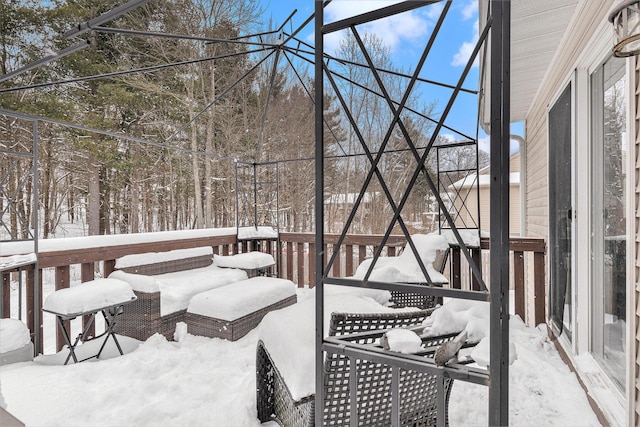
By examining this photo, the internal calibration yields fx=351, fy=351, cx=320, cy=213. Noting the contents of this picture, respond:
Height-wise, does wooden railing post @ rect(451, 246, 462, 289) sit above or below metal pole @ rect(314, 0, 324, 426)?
below

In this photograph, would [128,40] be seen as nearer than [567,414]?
No

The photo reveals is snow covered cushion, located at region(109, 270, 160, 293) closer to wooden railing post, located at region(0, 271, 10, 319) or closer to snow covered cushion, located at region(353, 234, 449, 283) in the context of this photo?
wooden railing post, located at region(0, 271, 10, 319)

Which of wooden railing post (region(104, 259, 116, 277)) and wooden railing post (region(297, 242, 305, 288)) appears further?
wooden railing post (region(297, 242, 305, 288))

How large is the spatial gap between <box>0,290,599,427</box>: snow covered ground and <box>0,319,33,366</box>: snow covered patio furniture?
0.20ft

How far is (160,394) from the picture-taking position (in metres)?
1.96

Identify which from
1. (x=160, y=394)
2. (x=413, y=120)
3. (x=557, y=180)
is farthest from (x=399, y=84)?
(x=160, y=394)

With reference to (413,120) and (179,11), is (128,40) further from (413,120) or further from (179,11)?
(413,120)

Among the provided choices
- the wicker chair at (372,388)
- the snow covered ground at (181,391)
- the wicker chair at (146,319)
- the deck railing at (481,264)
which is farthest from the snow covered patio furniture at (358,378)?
the deck railing at (481,264)

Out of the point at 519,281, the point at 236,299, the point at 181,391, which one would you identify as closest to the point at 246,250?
the point at 236,299

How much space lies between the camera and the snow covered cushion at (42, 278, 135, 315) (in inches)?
89.3

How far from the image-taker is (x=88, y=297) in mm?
2352

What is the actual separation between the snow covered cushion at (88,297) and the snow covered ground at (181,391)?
0.36m

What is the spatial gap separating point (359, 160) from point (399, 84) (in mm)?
2674

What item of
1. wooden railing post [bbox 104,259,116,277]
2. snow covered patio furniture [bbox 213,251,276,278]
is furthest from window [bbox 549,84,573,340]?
wooden railing post [bbox 104,259,116,277]
